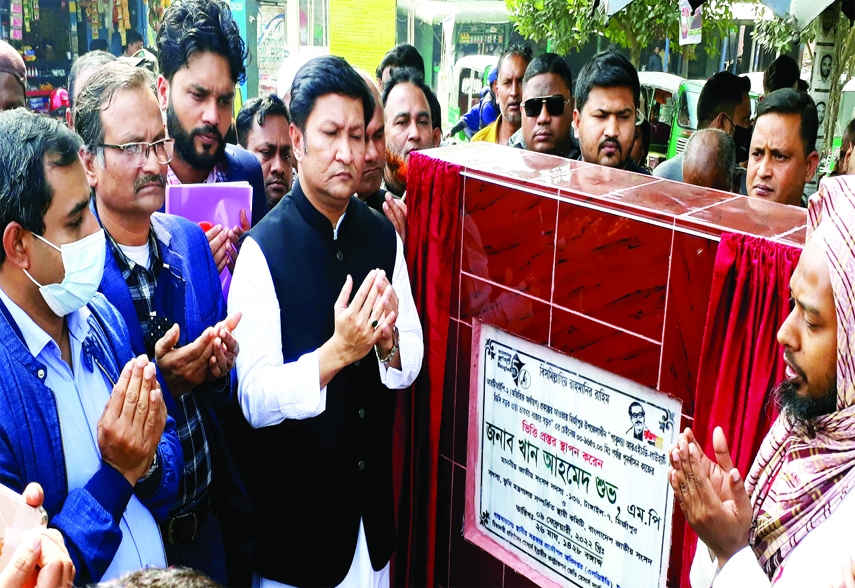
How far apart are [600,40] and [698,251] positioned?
1856 centimetres

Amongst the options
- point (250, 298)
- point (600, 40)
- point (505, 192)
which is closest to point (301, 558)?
point (250, 298)

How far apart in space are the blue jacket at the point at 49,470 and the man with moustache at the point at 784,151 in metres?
3.07

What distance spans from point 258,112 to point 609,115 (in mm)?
1780

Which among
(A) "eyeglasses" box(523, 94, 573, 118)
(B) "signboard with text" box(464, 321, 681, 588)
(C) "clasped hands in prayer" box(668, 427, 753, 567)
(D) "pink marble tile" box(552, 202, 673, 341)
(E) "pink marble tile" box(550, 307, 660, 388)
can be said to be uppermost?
(A) "eyeglasses" box(523, 94, 573, 118)

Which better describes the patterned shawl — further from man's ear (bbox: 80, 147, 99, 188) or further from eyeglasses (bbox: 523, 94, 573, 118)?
eyeglasses (bbox: 523, 94, 573, 118)

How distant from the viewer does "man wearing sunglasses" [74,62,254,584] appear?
94.0 inches

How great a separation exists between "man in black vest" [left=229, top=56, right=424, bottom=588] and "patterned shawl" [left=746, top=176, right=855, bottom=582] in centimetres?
118

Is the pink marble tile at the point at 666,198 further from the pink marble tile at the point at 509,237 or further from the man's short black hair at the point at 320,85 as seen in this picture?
the man's short black hair at the point at 320,85

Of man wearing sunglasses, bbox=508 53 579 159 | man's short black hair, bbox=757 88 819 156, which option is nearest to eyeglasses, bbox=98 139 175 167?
man wearing sunglasses, bbox=508 53 579 159

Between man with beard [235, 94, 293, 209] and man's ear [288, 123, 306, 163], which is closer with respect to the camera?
man's ear [288, 123, 306, 163]

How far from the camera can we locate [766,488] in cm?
189

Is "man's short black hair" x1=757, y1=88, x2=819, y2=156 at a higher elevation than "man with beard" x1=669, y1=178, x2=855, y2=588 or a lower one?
higher

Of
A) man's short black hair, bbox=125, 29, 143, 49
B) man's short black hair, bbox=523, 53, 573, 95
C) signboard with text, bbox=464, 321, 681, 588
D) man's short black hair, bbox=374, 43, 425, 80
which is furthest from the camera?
man's short black hair, bbox=125, 29, 143, 49

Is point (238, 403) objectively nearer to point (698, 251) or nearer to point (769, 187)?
point (698, 251)
